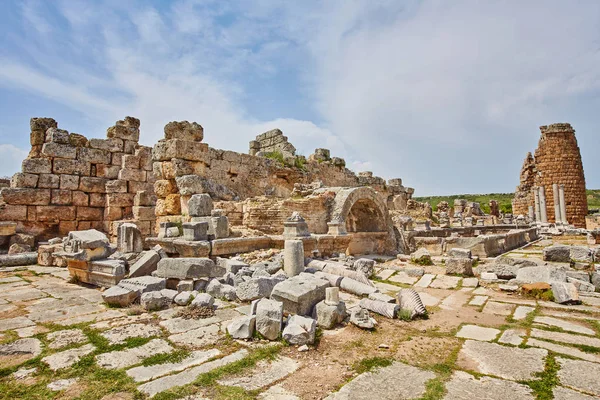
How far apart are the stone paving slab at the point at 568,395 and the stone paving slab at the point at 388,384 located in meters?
0.87

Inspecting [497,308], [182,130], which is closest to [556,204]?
[497,308]

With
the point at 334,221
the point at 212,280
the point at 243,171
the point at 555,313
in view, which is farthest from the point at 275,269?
the point at 243,171

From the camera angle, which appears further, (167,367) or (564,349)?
(564,349)

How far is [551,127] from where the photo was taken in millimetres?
24453

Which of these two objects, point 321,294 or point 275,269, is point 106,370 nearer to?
point 321,294

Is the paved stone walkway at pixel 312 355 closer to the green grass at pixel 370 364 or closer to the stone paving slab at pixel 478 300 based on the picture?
the green grass at pixel 370 364

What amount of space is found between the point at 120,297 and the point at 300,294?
8.25ft

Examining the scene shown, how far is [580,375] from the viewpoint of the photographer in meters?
2.86

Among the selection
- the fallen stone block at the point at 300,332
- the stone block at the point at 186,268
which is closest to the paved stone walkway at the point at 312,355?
the fallen stone block at the point at 300,332

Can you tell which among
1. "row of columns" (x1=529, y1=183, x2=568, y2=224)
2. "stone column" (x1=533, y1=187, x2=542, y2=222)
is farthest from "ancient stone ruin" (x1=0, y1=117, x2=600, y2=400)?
"stone column" (x1=533, y1=187, x2=542, y2=222)

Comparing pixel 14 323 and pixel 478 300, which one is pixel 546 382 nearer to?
pixel 478 300

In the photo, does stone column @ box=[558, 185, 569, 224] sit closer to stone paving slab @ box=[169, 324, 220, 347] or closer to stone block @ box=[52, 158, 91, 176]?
stone paving slab @ box=[169, 324, 220, 347]

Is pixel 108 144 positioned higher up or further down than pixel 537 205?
higher up

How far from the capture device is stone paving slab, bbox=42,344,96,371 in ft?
9.60
